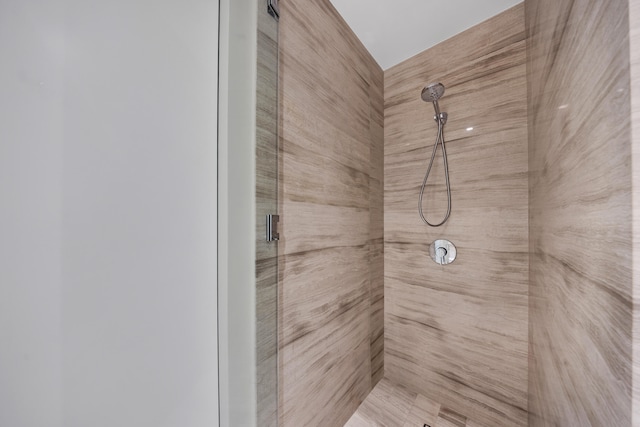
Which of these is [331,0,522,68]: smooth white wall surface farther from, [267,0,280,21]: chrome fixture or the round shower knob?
the round shower knob

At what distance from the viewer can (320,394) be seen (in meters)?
0.87

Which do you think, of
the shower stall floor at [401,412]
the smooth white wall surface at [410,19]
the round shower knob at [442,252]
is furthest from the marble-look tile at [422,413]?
the smooth white wall surface at [410,19]

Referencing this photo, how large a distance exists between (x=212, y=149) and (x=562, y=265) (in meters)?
0.99

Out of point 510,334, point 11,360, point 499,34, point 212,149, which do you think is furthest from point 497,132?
point 11,360

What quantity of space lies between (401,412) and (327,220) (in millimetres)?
1051

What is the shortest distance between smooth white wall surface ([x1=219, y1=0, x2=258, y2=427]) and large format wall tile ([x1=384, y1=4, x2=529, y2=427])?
36.2 inches

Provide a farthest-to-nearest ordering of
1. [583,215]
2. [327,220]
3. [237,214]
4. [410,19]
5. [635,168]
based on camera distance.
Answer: [410,19] → [327,220] → [237,214] → [583,215] → [635,168]

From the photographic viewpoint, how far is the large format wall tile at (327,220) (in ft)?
2.48

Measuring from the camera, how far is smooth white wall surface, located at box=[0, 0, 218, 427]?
369 mm

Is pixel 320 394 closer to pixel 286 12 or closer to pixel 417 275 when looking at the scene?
pixel 417 275

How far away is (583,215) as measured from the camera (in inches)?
17.0

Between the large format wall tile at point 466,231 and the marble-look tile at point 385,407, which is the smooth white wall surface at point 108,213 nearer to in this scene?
the marble-look tile at point 385,407

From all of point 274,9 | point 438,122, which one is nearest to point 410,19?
point 438,122

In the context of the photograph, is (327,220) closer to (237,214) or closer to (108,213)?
(237,214)
